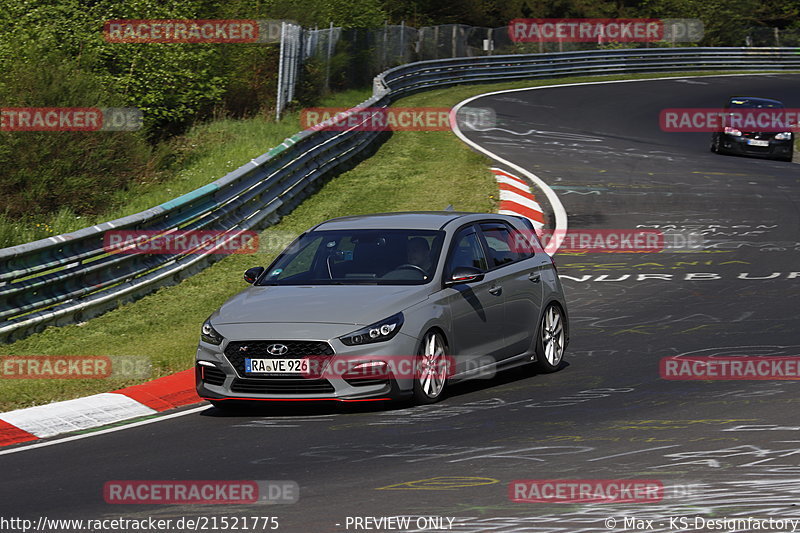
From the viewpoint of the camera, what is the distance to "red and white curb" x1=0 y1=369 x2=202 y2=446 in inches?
388

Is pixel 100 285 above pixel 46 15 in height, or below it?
below

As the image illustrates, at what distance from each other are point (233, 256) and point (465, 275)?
8.76 m

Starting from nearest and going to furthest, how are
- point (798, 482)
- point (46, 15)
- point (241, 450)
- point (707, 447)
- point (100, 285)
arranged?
point (798, 482)
point (707, 447)
point (241, 450)
point (100, 285)
point (46, 15)

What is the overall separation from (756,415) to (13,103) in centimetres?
1650

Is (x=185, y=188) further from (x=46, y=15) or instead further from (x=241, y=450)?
(x=241, y=450)

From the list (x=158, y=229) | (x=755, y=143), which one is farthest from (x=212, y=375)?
(x=755, y=143)

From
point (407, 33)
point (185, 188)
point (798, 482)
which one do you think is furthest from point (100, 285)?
point (407, 33)

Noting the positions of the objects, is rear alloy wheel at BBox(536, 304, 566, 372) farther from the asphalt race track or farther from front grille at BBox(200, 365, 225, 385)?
front grille at BBox(200, 365, 225, 385)

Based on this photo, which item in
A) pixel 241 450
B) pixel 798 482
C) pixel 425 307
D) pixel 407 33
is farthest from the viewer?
pixel 407 33

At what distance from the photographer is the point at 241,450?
28.7 feet

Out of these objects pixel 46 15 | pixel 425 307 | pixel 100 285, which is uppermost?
pixel 46 15

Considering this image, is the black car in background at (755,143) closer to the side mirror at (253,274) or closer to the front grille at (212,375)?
the side mirror at (253,274)

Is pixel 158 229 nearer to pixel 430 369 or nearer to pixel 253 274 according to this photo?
pixel 253 274

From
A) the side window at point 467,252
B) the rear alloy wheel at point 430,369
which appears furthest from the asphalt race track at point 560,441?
the side window at point 467,252
